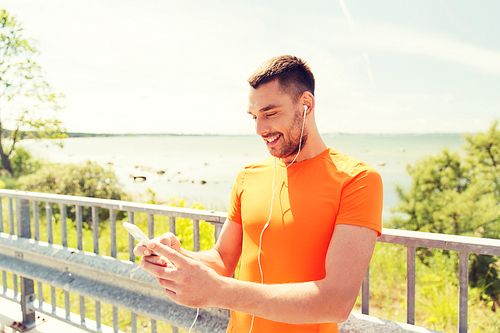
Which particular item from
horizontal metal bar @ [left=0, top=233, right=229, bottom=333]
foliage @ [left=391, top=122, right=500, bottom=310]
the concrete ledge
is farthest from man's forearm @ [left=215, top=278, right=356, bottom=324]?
foliage @ [left=391, top=122, right=500, bottom=310]

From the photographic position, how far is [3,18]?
1495 centimetres

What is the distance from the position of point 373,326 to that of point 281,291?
0.87 metres

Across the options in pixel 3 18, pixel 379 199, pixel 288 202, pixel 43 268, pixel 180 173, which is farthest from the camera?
pixel 180 173

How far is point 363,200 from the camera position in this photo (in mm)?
1272

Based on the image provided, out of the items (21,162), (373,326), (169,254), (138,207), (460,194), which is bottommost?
(373,326)

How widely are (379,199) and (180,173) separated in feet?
74.6

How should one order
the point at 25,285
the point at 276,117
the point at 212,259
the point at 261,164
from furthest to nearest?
the point at 25,285, the point at 261,164, the point at 212,259, the point at 276,117

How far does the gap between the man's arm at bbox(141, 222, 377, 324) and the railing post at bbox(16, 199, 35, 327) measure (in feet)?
9.62

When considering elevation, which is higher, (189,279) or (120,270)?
(189,279)

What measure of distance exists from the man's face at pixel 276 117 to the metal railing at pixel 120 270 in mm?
795

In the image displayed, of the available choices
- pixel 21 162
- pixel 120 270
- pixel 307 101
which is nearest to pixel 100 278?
pixel 120 270

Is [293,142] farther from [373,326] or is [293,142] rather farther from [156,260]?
[373,326]

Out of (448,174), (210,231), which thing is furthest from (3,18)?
(448,174)

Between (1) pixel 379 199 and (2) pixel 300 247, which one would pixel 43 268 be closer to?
(2) pixel 300 247
